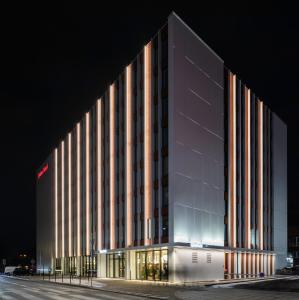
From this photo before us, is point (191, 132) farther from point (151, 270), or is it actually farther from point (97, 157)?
point (97, 157)

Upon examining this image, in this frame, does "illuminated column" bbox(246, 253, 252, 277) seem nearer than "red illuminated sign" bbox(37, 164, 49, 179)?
Yes

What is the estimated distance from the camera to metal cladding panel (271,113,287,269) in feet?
235

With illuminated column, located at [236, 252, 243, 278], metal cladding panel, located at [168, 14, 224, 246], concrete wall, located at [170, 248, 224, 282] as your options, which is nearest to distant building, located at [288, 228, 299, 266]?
illuminated column, located at [236, 252, 243, 278]

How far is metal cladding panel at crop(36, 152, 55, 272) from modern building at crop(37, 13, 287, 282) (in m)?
15.7

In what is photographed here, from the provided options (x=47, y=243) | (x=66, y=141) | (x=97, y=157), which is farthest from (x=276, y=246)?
(x=47, y=243)

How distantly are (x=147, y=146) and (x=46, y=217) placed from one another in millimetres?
51844

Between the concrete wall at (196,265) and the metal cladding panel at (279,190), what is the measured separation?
2086 centimetres

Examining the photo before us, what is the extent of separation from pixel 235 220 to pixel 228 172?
570cm

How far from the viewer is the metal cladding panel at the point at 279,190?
7156 cm

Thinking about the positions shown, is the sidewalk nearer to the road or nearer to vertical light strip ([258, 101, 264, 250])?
the road

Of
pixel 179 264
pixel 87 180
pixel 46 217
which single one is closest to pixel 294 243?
pixel 46 217

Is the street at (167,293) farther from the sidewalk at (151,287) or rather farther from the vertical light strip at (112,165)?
the vertical light strip at (112,165)

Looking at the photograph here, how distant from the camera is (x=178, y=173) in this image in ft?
153

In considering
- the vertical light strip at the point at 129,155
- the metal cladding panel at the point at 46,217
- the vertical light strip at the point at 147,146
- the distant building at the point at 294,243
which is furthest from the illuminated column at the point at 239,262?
the distant building at the point at 294,243
